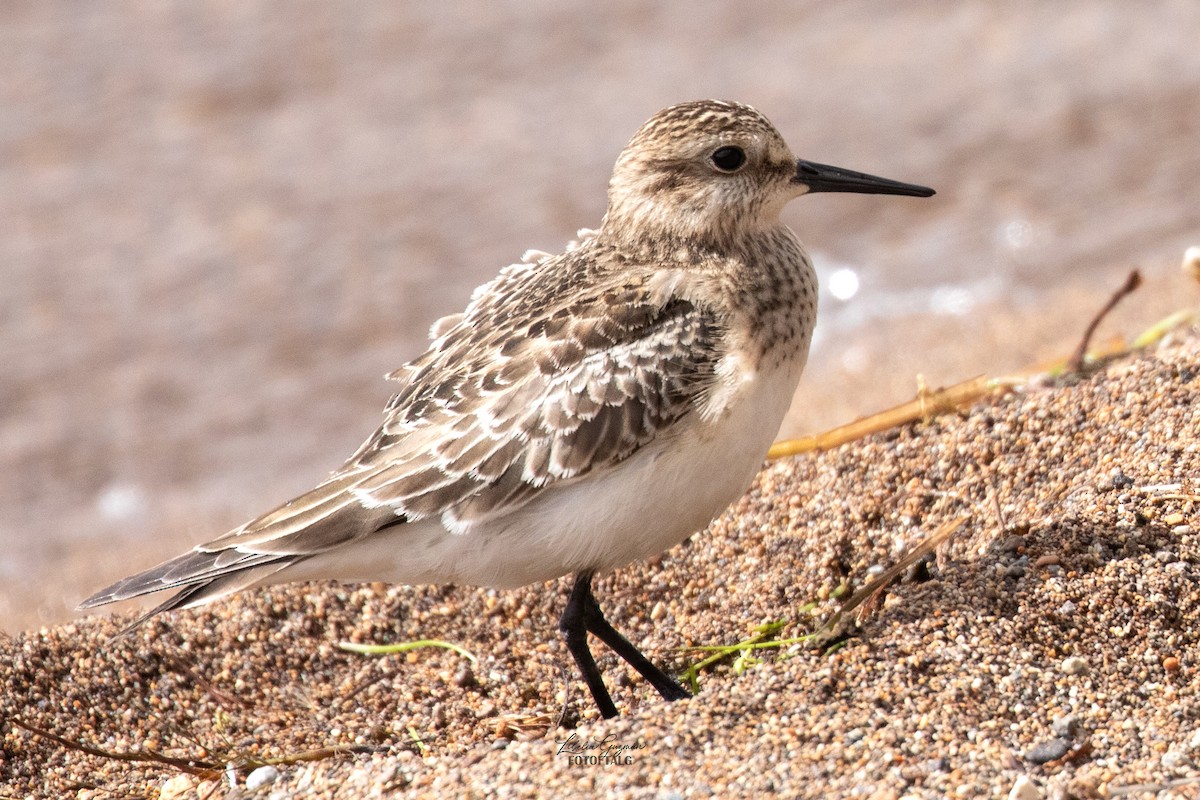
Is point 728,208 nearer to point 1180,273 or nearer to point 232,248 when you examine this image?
point 1180,273

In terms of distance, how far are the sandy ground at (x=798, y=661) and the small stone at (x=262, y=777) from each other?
18 millimetres

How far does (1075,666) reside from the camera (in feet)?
12.2

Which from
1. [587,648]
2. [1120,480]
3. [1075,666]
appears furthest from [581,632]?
[1120,480]

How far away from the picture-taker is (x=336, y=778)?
3.74m

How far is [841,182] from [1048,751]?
1.95m

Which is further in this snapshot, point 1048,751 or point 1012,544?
point 1012,544

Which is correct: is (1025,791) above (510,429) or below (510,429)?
below

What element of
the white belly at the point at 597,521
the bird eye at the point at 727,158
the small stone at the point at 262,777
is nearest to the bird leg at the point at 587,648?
the white belly at the point at 597,521

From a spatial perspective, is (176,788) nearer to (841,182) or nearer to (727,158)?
(727,158)

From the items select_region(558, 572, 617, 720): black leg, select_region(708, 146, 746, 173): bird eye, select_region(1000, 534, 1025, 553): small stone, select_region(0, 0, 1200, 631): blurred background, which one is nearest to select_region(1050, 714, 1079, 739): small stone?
select_region(1000, 534, 1025, 553): small stone

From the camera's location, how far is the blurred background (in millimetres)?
7328

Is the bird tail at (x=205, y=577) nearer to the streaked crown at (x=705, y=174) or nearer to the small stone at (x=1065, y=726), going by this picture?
the streaked crown at (x=705, y=174)

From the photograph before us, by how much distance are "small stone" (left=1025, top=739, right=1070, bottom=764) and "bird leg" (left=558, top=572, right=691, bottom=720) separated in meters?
1.00

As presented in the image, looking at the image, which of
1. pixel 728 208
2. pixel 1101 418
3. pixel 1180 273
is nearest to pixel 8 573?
pixel 728 208
